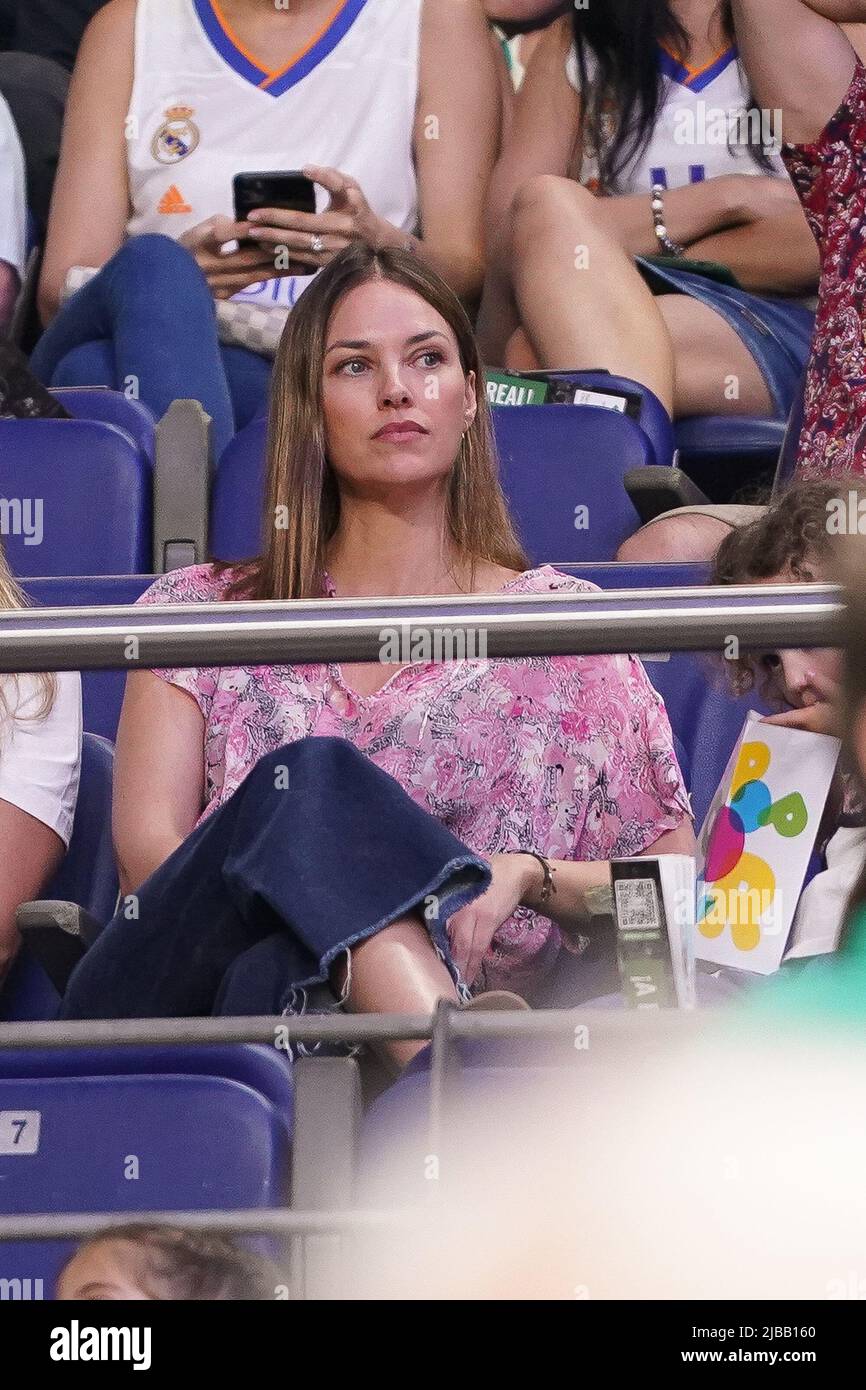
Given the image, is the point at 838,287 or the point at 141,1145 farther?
the point at 838,287

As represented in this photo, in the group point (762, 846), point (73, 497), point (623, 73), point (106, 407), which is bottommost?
point (762, 846)

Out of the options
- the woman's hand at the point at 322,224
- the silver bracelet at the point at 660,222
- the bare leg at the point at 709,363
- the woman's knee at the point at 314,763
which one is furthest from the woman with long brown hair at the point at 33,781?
the silver bracelet at the point at 660,222

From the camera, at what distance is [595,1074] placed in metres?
0.85

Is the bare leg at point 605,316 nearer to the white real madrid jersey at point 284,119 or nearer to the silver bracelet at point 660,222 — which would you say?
the silver bracelet at point 660,222

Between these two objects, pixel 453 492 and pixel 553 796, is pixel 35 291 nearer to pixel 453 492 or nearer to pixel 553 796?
pixel 453 492

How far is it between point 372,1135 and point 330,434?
67cm

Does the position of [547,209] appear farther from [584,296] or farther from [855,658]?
[855,658]

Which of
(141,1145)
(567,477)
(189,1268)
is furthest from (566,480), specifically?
(189,1268)

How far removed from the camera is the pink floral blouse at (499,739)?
138 cm

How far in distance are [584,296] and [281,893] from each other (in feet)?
3.17

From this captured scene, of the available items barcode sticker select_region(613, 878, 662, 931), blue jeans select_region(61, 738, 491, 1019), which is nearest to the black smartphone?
blue jeans select_region(61, 738, 491, 1019)

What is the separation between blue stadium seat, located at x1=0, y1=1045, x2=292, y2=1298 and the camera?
102 cm

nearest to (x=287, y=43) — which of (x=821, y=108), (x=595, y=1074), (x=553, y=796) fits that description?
(x=821, y=108)

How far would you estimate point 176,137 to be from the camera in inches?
85.1
